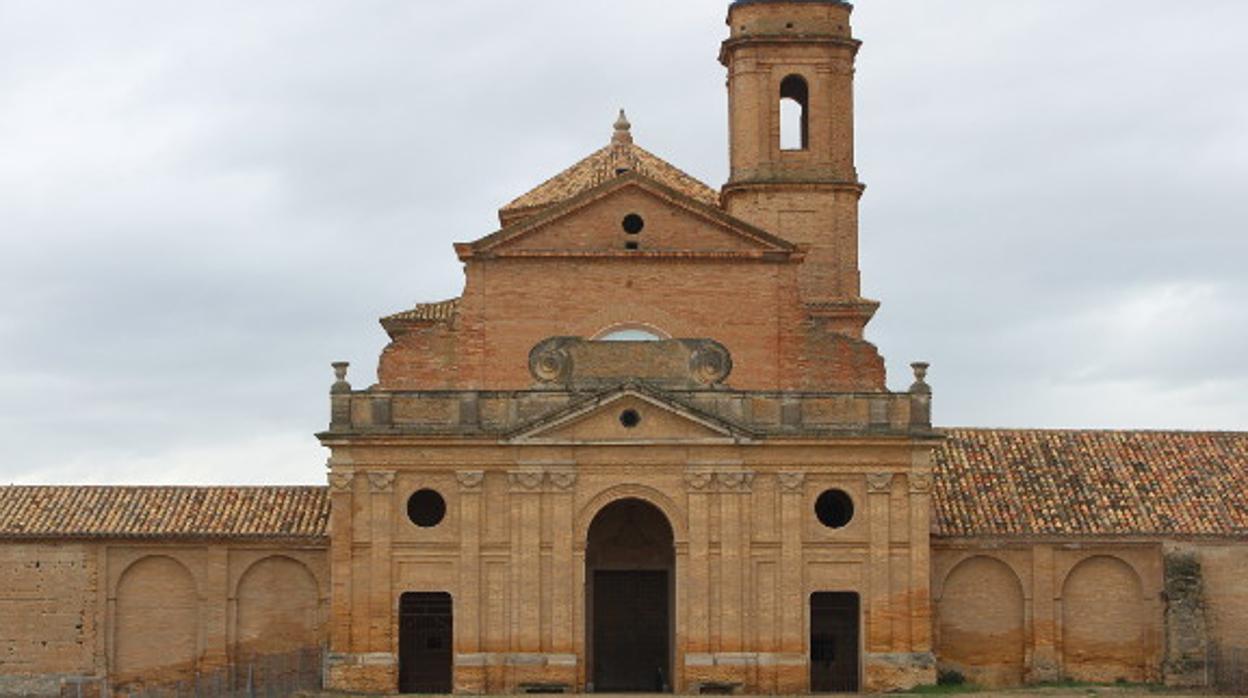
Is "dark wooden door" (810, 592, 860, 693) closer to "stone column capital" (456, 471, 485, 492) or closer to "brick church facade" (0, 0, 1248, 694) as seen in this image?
"brick church facade" (0, 0, 1248, 694)

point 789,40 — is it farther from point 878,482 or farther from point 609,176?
point 878,482

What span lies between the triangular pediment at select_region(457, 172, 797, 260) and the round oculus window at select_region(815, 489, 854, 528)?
4.62 m

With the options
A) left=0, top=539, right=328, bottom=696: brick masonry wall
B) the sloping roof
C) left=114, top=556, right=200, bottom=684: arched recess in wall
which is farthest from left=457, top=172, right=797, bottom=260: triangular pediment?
left=114, top=556, right=200, bottom=684: arched recess in wall

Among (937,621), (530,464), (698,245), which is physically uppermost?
(698,245)

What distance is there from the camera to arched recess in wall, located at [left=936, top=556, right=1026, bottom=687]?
4753cm

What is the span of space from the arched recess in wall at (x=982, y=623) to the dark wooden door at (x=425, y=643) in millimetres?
9461

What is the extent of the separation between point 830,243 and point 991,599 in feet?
26.2

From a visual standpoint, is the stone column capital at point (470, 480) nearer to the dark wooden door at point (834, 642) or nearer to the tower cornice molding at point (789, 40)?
the dark wooden door at point (834, 642)

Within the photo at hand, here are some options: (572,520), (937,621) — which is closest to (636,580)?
(572,520)

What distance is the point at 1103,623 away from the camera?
47.8m

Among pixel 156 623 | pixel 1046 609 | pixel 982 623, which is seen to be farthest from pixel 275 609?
pixel 1046 609

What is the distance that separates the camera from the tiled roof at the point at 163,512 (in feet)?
159

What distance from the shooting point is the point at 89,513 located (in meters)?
49.1

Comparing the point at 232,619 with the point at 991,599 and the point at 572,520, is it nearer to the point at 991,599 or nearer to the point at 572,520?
the point at 572,520
